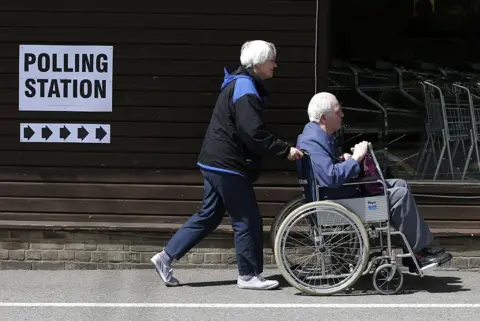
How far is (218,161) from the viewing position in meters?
5.74

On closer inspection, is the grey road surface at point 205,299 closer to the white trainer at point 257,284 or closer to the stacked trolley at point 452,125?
the white trainer at point 257,284

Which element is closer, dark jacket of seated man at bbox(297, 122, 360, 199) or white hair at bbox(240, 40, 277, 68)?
dark jacket of seated man at bbox(297, 122, 360, 199)

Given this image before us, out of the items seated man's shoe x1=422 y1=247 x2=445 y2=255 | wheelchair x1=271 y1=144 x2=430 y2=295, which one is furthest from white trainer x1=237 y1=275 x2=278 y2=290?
seated man's shoe x1=422 y1=247 x2=445 y2=255

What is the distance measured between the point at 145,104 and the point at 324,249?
6.13 feet

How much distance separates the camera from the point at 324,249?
5695 mm

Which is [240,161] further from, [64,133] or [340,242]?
[64,133]

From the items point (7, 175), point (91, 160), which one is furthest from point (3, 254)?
point (91, 160)

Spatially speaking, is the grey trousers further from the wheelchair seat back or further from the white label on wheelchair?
the wheelchair seat back

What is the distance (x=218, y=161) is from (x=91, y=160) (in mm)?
1287

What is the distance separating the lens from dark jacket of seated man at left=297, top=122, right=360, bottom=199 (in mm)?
5531

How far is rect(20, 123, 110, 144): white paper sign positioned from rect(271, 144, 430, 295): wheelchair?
167cm

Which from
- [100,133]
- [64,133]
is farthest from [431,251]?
[64,133]

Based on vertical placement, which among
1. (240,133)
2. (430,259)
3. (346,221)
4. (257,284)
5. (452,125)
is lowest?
(257,284)

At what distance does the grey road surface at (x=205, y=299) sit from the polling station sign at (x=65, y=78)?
133 cm
